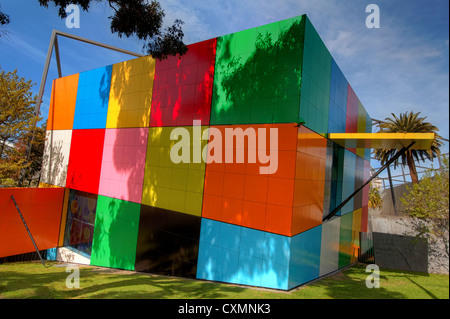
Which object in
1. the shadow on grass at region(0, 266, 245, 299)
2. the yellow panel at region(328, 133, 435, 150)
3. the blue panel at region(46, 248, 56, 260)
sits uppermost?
the yellow panel at region(328, 133, 435, 150)

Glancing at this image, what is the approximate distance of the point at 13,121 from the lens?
18562 millimetres

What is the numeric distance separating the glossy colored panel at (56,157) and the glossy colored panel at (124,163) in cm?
545

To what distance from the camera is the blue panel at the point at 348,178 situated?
1564cm

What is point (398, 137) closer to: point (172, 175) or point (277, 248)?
point (277, 248)

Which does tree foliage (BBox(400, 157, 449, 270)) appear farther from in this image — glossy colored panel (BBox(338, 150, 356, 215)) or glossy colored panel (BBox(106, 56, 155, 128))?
glossy colored panel (BBox(106, 56, 155, 128))

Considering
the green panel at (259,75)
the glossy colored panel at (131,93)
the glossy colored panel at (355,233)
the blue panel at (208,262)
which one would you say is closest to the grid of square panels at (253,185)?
the green panel at (259,75)

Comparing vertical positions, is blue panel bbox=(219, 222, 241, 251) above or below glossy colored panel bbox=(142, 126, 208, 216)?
below

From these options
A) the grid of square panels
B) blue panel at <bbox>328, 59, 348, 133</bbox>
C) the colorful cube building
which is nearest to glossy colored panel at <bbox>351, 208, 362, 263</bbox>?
the colorful cube building

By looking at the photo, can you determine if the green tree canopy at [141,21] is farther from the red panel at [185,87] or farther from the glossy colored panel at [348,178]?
the glossy colored panel at [348,178]

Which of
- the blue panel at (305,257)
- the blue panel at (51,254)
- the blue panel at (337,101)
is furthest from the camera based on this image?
the blue panel at (51,254)

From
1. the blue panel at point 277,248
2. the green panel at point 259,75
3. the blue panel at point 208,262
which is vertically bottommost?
the blue panel at point 208,262

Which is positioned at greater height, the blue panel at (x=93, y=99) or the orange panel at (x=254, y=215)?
the blue panel at (x=93, y=99)

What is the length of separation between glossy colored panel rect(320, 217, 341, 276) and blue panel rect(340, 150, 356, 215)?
1684mm

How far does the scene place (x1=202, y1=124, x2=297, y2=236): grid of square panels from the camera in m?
8.99
